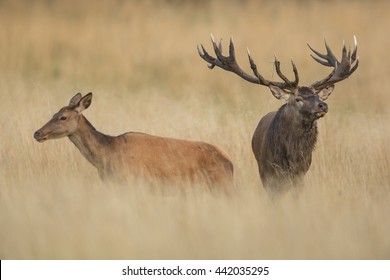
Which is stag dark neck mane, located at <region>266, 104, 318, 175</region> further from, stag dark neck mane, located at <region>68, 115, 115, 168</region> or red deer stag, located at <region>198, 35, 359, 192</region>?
stag dark neck mane, located at <region>68, 115, 115, 168</region>

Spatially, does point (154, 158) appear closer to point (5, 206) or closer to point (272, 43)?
point (5, 206)

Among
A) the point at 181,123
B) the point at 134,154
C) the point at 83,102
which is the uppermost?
the point at 181,123

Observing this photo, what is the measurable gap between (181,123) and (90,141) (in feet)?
13.7

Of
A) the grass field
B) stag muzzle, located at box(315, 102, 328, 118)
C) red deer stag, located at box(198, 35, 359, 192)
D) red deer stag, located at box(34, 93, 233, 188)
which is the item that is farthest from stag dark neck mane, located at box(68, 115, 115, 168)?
stag muzzle, located at box(315, 102, 328, 118)

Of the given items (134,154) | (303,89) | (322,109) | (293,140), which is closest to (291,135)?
(293,140)

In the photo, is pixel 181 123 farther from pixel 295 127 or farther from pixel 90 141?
pixel 90 141

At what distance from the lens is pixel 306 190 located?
9.07 metres

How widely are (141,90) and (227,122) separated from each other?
12.2ft

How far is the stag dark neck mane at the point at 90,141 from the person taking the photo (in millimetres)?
9047

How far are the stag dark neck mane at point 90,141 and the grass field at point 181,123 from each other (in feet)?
1.06

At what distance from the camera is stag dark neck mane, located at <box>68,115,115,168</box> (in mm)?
9047

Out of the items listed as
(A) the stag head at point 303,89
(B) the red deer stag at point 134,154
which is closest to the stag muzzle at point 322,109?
(A) the stag head at point 303,89

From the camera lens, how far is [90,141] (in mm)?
9094

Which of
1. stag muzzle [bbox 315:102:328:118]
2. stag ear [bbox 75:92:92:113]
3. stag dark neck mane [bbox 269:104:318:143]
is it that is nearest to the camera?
stag muzzle [bbox 315:102:328:118]
